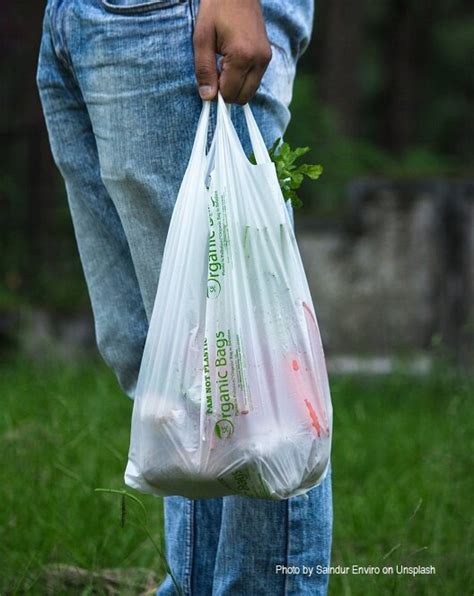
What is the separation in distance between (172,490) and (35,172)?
5867 mm

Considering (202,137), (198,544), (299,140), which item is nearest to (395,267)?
(299,140)

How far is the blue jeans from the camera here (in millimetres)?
1937

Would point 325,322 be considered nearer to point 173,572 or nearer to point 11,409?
→ point 11,409

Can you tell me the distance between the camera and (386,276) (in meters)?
6.57

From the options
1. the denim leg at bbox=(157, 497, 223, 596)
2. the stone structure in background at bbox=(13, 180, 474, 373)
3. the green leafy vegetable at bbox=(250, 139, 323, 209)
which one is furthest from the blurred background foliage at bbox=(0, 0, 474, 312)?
the green leafy vegetable at bbox=(250, 139, 323, 209)

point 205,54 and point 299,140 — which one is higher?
point 205,54

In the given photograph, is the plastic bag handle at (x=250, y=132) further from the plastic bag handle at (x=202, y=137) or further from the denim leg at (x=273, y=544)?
the denim leg at (x=273, y=544)

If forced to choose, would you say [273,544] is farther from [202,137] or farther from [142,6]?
[142,6]

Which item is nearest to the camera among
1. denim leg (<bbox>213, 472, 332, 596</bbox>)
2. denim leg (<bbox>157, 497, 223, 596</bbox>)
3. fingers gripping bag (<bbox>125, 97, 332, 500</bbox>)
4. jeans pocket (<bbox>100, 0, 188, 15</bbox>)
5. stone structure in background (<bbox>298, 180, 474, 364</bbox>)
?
fingers gripping bag (<bbox>125, 97, 332, 500</bbox>)

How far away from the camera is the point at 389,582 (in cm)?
259

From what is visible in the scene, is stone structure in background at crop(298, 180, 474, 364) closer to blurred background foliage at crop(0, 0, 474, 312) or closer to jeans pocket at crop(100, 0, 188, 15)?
blurred background foliage at crop(0, 0, 474, 312)

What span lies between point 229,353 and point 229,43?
498mm

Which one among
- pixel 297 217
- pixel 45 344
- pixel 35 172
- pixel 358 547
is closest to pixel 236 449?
pixel 358 547

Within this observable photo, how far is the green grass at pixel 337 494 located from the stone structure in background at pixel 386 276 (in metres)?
1.32
